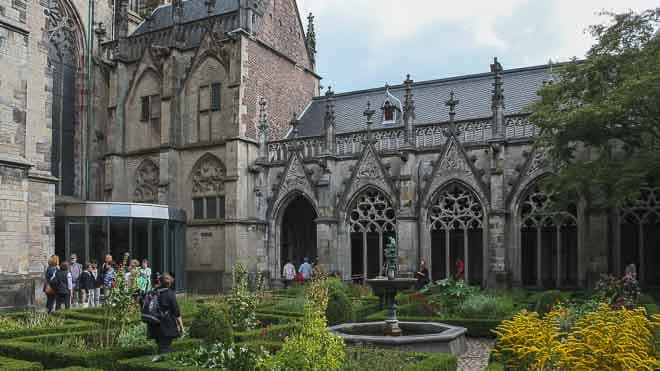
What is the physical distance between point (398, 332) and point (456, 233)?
12103mm

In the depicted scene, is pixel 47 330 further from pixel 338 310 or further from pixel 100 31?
pixel 100 31

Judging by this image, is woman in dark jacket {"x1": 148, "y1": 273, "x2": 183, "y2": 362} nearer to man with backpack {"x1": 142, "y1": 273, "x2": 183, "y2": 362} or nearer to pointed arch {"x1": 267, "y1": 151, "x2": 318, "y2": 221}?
man with backpack {"x1": 142, "y1": 273, "x2": 183, "y2": 362}

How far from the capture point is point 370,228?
82.5 ft

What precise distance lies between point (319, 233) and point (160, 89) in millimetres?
9742

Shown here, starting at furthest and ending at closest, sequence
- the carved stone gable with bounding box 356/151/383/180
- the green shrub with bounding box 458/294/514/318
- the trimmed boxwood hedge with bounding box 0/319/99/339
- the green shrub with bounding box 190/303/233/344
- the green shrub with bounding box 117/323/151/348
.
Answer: the carved stone gable with bounding box 356/151/383/180, the green shrub with bounding box 458/294/514/318, the trimmed boxwood hedge with bounding box 0/319/99/339, the green shrub with bounding box 117/323/151/348, the green shrub with bounding box 190/303/233/344

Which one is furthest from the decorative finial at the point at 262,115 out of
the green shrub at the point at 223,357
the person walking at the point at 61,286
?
the green shrub at the point at 223,357

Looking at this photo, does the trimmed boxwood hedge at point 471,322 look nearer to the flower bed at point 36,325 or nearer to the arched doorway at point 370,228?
the flower bed at point 36,325

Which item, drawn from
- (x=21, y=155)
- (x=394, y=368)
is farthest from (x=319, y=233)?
(x=394, y=368)

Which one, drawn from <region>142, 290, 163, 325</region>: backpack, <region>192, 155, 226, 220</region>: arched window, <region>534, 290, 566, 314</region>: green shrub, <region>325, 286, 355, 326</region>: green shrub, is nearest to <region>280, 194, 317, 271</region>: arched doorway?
<region>192, 155, 226, 220</region>: arched window

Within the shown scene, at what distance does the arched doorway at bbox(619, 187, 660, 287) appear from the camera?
20.4m

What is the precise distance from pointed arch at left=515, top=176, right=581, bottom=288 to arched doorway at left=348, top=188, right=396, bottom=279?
15.3 ft

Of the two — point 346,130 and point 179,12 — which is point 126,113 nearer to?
point 179,12

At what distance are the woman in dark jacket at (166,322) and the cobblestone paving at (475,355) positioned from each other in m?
Answer: 4.62

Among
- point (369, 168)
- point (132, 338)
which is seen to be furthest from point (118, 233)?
point (132, 338)
